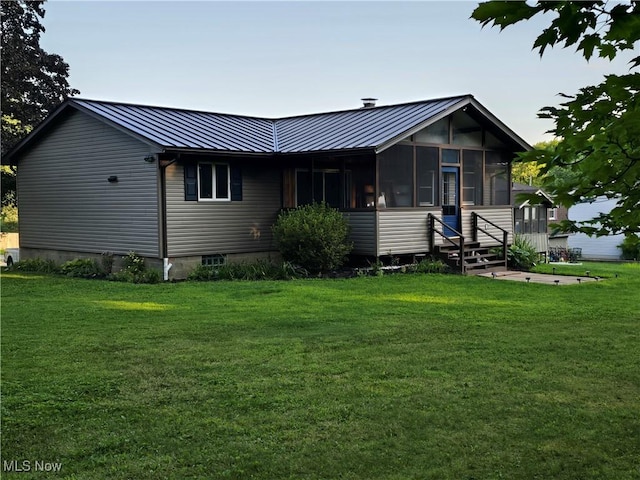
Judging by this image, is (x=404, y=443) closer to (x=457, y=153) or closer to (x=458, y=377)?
(x=458, y=377)

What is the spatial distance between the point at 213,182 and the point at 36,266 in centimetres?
604

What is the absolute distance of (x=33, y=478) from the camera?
3.92 m

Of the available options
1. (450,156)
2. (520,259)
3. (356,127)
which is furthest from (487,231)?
(356,127)

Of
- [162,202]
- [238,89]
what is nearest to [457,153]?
[162,202]

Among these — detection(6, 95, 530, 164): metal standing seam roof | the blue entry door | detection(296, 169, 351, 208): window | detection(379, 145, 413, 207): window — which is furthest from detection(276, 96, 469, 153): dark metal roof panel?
the blue entry door

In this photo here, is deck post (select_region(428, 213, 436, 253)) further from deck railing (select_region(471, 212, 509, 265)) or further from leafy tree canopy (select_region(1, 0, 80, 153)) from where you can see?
leafy tree canopy (select_region(1, 0, 80, 153))

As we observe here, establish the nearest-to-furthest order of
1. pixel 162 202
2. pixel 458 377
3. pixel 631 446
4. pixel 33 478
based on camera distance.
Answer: pixel 33 478 → pixel 631 446 → pixel 458 377 → pixel 162 202

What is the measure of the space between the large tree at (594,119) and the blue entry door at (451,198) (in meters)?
14.7

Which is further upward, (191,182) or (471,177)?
(471,177)

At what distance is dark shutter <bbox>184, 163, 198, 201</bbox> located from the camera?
51.9ft

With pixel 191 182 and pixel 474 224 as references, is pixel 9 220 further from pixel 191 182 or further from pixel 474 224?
pixel 474 224

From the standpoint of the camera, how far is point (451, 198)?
18.2m

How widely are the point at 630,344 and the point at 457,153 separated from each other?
1112 cm

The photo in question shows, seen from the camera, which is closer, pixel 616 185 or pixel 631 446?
pixel 616 185
